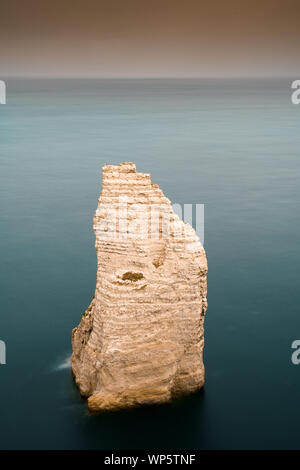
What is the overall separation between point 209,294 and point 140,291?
1021 inches

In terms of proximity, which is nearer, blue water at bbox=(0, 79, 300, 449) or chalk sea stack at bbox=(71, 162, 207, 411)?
chalk sea stack at bbox=(71, 162, 207, 411)

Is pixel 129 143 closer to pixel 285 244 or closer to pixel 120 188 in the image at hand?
pixel 285 244

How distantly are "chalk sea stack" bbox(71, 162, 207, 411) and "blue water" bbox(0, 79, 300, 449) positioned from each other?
2.34m

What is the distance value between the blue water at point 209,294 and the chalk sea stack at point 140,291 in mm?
2340

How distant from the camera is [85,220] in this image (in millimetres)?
96312

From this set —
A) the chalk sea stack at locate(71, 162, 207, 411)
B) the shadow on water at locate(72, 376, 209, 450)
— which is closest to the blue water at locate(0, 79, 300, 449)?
the shadow on water at locate(72, 376, 209, 450)

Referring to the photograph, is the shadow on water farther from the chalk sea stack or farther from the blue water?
the chalk sea stack

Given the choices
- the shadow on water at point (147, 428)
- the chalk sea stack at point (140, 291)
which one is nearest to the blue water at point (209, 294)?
the shadow on water at point (147, 428)

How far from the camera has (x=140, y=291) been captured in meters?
42.5

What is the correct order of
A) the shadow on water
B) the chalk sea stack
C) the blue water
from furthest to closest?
the blue water → the shadow on water → the chalk sea stack

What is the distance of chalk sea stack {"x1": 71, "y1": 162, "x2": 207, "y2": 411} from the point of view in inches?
1670

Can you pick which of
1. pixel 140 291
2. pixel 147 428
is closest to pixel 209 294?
pixel 147 428
